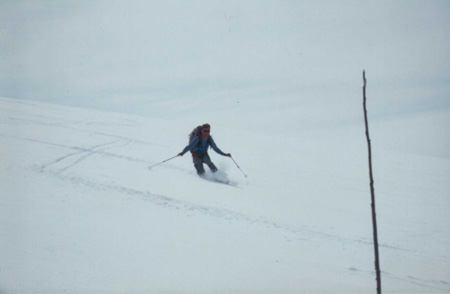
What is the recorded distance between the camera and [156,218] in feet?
19.2

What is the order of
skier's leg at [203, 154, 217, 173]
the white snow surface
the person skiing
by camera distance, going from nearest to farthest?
the white snow surface < the person skiing < skier's leg at [203, 154, 217, 173]

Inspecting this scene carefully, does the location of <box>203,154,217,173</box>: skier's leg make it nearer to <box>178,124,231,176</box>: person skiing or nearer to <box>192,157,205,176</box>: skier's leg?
<box>178,124,231,176</box>: person skiing

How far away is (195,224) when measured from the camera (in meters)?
5.84

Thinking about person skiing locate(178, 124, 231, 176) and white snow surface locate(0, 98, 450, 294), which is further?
person skiing locate(178, 124, 231, 176)

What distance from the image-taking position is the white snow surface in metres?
4.53

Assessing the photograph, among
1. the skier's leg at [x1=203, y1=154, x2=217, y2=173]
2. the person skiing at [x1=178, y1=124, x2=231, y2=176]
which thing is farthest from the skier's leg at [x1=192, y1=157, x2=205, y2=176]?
the skier's leg at [x1=203, y1=154, x2=217, y2=173]

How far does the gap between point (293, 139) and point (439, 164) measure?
5253mm

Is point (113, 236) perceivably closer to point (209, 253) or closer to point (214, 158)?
point (209, 253)

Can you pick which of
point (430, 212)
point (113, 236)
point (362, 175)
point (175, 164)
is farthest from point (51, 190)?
point (362, 175)

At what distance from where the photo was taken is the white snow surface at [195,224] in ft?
14.9

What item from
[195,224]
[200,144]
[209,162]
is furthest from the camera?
[209,162]

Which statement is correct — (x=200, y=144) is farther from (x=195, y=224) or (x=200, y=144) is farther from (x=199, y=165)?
(x=195, y=224)

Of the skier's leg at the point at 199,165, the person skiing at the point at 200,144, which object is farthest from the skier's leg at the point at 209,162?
the skier's leg at the point at 199,165

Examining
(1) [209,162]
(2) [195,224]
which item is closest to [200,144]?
(1) [209,162]
